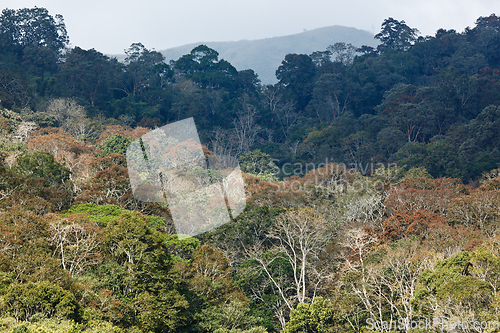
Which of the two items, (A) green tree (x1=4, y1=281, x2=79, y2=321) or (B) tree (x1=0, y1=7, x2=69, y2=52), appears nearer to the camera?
(A) green tree (x1=4, y1=281, x2=79, y2=321)

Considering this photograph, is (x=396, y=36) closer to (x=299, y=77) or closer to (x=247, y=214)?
(x=299, y=77)

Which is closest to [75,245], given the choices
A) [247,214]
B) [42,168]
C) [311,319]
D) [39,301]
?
[39,301]

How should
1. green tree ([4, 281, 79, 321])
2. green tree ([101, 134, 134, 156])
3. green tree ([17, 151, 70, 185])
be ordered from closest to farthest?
1. green tree ([4, 281, 79, 321])
2. green tree ([17, 151, 70, 185])
3. green tree ([101, 134, 134, 156])

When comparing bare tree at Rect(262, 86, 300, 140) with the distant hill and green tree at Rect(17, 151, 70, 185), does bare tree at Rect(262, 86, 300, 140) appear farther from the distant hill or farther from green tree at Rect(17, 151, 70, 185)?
the distant hill

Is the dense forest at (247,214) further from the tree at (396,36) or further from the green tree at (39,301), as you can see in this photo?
the tree at (396,36)

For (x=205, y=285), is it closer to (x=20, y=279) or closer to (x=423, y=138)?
(x=20, y=279)

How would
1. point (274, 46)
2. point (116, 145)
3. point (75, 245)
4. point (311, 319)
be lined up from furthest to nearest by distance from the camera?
point (274, 46) → point (116, 145) → point (311, 319) → point (75, 245)

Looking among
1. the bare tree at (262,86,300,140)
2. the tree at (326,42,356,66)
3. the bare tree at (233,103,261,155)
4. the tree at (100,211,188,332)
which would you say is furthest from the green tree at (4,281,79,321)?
the tree at (326,42,356,66)

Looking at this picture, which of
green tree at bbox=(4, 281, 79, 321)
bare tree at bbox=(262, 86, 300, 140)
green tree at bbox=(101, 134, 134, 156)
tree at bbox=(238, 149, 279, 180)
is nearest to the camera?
green tree at bbox=(4, 281, 79, 321)
